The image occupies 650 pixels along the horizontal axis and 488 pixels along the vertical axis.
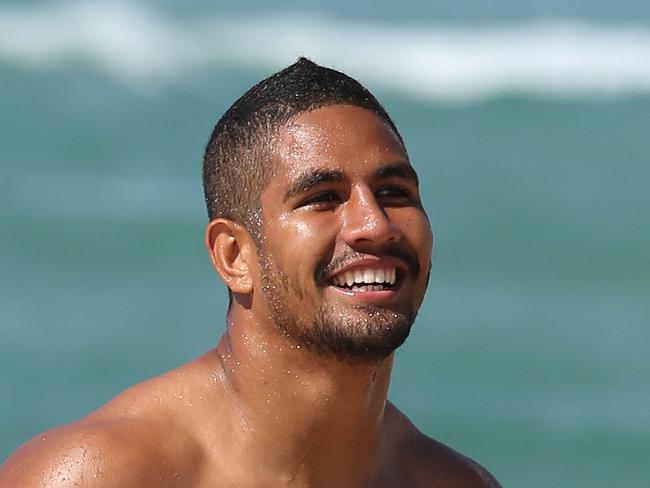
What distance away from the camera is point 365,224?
3900mm

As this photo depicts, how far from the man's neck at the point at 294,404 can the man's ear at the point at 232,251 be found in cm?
→ 11

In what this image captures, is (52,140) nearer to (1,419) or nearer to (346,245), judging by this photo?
(1,419)

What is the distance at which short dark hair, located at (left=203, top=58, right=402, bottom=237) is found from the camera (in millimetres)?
4059

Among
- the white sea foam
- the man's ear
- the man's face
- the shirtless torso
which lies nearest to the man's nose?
the man's face

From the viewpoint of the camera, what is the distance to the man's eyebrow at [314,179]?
3.95m

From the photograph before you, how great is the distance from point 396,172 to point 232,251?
0.45 meters

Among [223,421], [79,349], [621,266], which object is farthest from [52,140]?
[223,421]

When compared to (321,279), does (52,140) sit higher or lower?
higher

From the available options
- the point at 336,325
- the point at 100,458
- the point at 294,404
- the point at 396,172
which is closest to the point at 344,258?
the point at 336,325

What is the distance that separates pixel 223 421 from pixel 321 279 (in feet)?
1.61

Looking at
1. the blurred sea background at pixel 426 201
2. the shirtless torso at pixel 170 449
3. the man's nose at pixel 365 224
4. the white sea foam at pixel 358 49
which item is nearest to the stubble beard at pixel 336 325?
the man's nose at pixel 365 224

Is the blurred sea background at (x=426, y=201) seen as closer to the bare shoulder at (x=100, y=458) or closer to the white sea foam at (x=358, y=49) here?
the white sea foam at (x=358, y=49)

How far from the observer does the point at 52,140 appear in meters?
13.4

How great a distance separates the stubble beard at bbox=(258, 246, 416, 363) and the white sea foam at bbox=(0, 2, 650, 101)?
11181 mm
